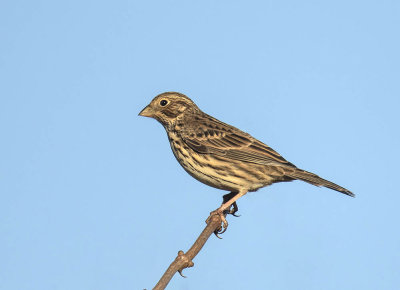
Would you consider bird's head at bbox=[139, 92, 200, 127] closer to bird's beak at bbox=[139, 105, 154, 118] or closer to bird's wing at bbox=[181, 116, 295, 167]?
bird's beak at bbox=[139, 105, 154, 118]

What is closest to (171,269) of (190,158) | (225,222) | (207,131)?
(225,222)

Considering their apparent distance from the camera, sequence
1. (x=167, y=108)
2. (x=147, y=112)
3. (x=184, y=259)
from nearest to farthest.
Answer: (x=184, y=259)
(x=147, y=112)
(x=167, y=108)

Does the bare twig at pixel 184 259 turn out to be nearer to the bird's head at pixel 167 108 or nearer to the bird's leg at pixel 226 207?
the bird's leg at pixel 226 207

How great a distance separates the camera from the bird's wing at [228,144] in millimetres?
10289

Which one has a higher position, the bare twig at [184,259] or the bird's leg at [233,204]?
the bird's leg at [233,204]

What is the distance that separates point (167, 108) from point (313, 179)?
122 inches

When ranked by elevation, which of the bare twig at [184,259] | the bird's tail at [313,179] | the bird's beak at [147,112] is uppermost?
the bird's tail at [313,179]

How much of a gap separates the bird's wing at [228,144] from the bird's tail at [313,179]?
21 centimetres

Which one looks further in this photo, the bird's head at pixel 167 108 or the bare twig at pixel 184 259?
the bird's head at pixel 167 108

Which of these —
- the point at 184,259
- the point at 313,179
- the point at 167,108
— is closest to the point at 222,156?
the point at 167,108

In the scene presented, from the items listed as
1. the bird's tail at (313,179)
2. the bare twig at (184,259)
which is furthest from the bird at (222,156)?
the bare twig at (184,259)

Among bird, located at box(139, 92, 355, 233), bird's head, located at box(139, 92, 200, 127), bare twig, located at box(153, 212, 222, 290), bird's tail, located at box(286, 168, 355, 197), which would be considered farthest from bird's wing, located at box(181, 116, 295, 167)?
bare twig, located at box(153, 212, 222, 290)

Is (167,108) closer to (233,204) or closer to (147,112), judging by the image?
(147,112)

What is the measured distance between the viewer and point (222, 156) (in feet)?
34.1
